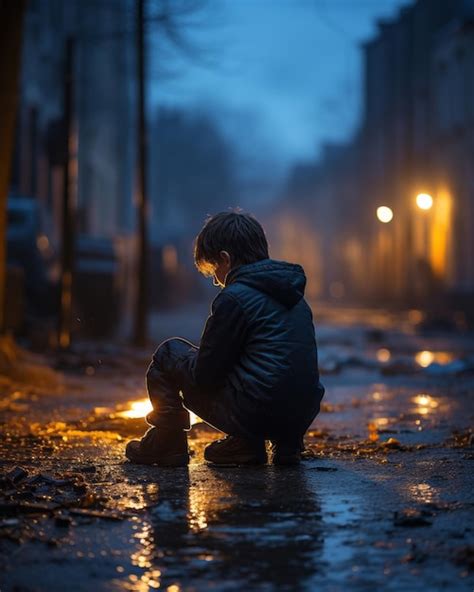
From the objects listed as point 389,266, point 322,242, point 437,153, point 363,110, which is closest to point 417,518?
point 437,153

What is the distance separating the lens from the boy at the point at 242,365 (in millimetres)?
5926

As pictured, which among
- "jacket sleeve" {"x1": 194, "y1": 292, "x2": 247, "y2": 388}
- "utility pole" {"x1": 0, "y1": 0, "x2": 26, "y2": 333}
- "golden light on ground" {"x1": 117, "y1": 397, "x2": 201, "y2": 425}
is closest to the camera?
"jacket sleeve" {"x1": 194, "y1": 292, "x2": 247, "y2": 388}

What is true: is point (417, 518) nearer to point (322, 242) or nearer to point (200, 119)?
point (322, 242)

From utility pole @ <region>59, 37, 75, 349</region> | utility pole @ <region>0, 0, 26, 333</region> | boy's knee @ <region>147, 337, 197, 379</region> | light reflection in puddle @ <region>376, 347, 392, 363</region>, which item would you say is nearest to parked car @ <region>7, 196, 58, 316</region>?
utility pole @ <region>59, 37, 75, 349</region>

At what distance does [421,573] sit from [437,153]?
3656 centimetres

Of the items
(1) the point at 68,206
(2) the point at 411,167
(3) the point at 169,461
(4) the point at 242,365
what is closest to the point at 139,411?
(3) the point at 169,461

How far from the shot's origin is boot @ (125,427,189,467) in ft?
19.9

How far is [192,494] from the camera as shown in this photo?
5.25 metres

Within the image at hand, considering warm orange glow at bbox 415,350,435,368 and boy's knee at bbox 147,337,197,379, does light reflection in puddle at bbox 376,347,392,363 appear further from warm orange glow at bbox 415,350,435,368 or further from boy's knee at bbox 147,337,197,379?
boy's knee at bbox 147,337,197,379

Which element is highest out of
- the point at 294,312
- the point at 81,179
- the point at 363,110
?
the point at 363,110

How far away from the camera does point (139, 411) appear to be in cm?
891

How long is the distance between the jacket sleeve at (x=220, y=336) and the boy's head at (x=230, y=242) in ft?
0.75

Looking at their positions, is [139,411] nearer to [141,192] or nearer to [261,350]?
[261,350]

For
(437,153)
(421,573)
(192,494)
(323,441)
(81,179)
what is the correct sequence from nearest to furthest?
(421,573) < (192,494) < (323,441) < (437,153) < (81,179)
